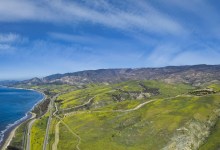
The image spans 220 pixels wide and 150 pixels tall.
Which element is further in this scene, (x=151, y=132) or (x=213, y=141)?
(x=151, y=132)

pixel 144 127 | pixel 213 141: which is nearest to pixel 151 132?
pixel 144 127

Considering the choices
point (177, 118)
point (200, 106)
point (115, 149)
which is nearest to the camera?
point (115, 149)

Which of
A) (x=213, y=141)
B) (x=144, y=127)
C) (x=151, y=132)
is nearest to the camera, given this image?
(x=213, y=141)

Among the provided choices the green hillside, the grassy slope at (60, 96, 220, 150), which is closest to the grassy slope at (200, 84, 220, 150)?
the green hillside

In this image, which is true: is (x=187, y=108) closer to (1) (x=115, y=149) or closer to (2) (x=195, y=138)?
(2) (x=195, y=138)

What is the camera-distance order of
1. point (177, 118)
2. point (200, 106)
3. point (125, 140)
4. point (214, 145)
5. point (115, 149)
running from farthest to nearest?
point (200, 106)
point (177, 118)
point (125, 140)
point (115, 149)
point (214, 145)

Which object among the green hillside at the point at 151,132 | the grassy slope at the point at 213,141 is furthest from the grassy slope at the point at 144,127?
the grassy slope at the point at 213,141

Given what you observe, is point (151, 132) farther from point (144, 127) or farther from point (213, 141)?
point (213, 141)

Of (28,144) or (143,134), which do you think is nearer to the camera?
(143,134)

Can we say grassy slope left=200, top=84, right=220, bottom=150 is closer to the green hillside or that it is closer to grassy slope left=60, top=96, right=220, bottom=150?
the green hillside

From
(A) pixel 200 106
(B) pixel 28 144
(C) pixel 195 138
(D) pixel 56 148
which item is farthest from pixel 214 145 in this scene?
(B) pixel 28 144

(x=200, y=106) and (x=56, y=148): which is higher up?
(x=200, y=106)
